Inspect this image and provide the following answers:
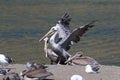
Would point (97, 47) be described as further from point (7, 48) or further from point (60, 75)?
point (60, 75)

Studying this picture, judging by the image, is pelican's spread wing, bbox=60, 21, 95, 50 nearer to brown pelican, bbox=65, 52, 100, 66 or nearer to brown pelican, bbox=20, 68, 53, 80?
brown pelican, bbox=65, 52, 100, 66

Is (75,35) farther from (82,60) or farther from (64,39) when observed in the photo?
(82,60)

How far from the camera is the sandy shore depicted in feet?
44.6

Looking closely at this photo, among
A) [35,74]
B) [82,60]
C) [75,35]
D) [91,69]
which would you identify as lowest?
[35,74]

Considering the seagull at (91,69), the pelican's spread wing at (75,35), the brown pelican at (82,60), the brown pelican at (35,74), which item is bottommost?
the brown pelican at (35,74)

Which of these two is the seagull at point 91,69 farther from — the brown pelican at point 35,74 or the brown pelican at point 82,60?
the brown pelican at point 35,74

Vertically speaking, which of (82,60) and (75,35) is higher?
(75,35)

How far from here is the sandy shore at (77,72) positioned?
13586 mm

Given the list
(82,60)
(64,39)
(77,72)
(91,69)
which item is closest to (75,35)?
(64,39)

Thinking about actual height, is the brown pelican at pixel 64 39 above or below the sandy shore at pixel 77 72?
above

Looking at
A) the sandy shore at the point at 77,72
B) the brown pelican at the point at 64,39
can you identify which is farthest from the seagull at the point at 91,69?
the brown pelican at the point at 64,39

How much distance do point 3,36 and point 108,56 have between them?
18.4 ft

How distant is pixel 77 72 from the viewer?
14312 mm

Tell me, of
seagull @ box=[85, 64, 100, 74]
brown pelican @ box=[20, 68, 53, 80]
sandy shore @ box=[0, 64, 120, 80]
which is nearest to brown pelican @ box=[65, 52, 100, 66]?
sandy shore @ box=[0, 64, 120, 80]
